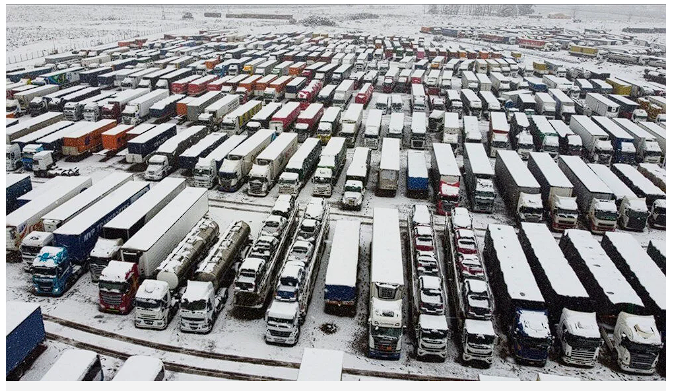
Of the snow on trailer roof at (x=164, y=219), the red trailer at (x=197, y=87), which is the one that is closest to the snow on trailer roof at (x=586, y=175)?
the snow on trailer roof at (x=164, y=219)

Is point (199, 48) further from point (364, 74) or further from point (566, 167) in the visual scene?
point (566, 167)

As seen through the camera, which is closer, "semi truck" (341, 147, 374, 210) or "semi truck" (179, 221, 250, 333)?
"semi truck" (179, 221, 250, 333)

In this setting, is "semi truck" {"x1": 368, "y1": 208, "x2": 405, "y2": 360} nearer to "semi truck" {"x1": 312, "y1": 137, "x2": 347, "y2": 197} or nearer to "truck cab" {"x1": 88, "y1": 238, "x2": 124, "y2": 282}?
"semi truck" {"x1": 312, "y1": 137, "x2": 347, "y2": 197}

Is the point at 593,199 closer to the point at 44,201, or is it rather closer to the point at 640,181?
the point at 640,181

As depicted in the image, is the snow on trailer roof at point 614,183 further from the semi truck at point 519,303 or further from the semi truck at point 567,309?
the semi truck at point 519,303

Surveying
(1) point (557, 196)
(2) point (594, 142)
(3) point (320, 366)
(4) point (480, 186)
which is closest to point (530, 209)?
(1) point (557, 196)

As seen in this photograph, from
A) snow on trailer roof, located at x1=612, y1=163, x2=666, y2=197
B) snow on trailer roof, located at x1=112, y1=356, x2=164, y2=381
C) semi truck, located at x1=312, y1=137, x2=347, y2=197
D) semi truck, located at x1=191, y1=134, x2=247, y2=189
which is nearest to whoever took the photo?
snow on trailer roof, located at x1=112, y1=356, x2=164, y2=381

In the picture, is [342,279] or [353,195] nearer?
[342,279]

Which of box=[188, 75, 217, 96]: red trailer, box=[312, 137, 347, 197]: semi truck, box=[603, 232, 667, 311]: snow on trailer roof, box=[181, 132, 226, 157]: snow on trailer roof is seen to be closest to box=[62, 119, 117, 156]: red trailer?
box=[181, 132, 226, 157]: snow on trailer roof
